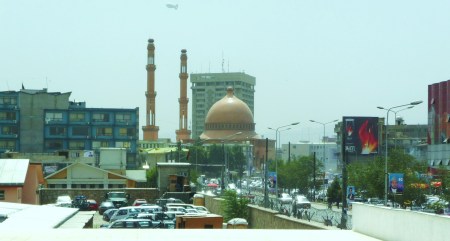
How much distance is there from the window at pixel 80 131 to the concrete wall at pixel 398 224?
292ft

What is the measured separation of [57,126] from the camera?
110 m

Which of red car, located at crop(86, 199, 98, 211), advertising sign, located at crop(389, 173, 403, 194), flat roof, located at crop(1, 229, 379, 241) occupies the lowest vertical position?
red car, located at crop(86, 199, 98, 211)

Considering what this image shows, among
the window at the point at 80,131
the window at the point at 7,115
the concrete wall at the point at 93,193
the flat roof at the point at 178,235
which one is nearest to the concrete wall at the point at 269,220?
the flat roof at the point at 178,235

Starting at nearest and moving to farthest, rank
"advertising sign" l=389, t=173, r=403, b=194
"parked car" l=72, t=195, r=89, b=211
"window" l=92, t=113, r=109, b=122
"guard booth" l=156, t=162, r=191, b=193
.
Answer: "advertising sign" l=389, t=173, r=403, b=194 → "parked car" l=72, t=195, r=89, b=211 → "guard booth" l=156, t=162, r=191, b=193 → "window" l=92, t=113, r=109, b=122

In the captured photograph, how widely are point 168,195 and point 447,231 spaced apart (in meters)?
46.6

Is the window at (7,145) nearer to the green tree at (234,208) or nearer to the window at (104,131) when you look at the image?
the window at (104,131)

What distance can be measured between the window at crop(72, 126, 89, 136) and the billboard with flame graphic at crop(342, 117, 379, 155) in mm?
41966

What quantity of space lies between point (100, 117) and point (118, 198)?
5281cm

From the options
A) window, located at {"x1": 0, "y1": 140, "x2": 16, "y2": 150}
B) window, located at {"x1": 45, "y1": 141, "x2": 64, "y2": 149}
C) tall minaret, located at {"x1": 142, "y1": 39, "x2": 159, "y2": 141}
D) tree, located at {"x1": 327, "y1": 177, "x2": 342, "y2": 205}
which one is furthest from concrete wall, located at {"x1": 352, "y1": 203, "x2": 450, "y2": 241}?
tall minaret, located at {"x1": 142, "y1": 39, "x2": 159, "y2": 141}

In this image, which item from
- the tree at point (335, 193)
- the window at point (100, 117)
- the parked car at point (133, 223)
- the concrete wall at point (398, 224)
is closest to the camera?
the concrete wall at point (398, 224)

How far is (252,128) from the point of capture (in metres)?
167

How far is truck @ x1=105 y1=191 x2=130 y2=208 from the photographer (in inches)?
2313

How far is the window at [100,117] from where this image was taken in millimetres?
112000

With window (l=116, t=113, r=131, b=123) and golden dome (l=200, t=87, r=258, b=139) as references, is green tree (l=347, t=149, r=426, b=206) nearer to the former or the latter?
window (l=116, t=113, r=131, b=123)
